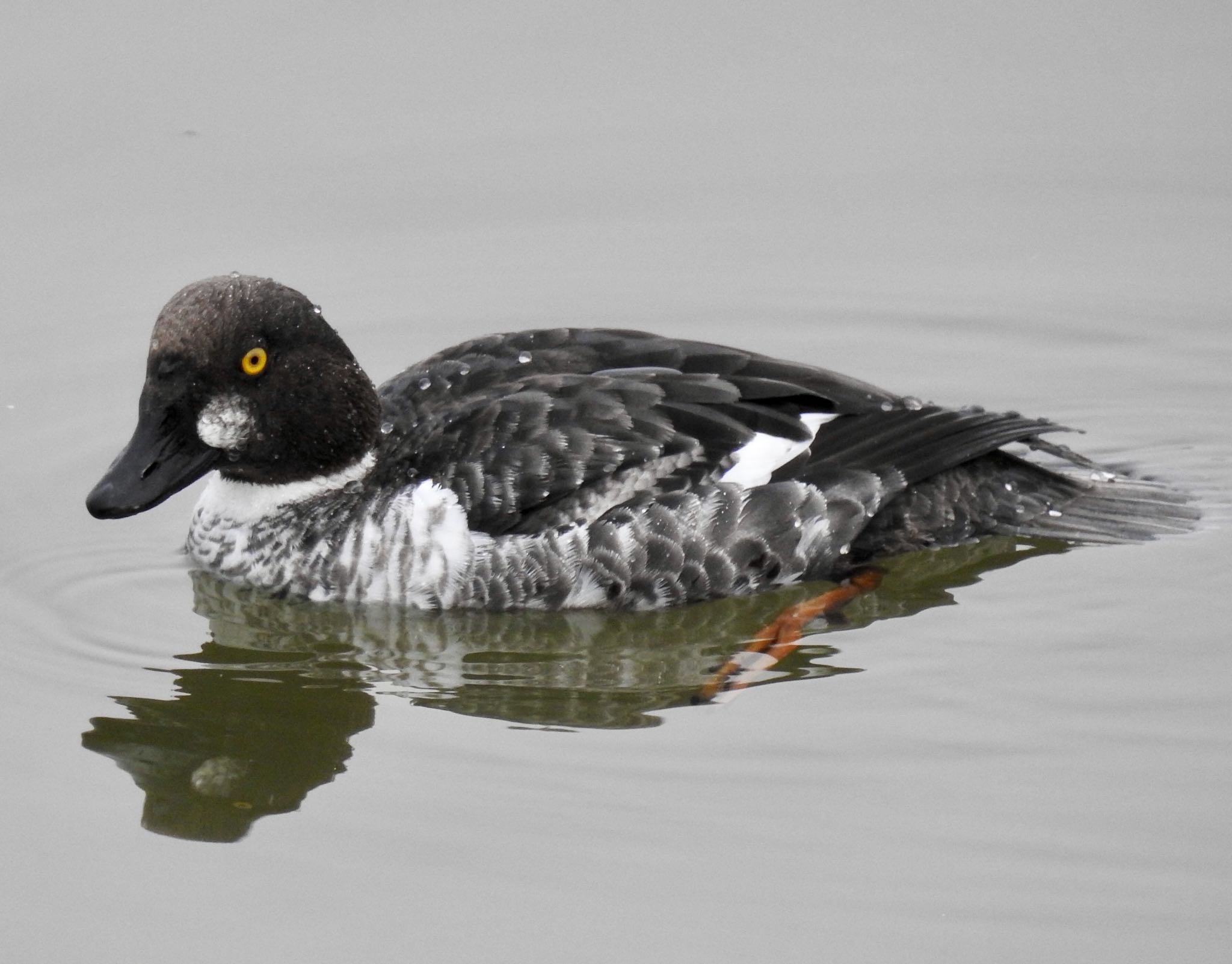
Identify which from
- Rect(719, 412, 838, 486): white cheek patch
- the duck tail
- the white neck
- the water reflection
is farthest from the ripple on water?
the duck tail

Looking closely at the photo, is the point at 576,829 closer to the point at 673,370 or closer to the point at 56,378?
the point at 673,370

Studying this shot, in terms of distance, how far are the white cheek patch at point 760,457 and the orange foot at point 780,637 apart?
61cm

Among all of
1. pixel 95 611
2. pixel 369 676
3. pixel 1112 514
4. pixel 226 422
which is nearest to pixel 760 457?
pixel 1112 514

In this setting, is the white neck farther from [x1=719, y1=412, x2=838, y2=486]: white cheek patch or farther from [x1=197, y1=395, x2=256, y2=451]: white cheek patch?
[x1=719, y1=412, x2=838, y2=486]: white cheek patch

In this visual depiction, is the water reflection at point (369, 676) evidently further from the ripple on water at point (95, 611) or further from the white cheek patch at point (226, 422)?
the white cheek patch at point (226, 422)

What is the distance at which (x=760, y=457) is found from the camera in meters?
8.65

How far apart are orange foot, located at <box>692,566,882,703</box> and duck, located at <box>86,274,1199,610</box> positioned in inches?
4.6

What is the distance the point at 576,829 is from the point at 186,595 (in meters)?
2.71

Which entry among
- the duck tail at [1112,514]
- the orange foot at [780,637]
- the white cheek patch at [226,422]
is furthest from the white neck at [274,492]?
the duck tail at [1112,514]

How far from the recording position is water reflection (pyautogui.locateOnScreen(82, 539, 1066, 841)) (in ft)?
25.3

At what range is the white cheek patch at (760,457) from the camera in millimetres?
8602

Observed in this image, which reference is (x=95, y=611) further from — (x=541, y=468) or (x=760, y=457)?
(x=760, y=457)

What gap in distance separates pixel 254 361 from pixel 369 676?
150cm

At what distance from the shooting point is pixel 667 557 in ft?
27.9
